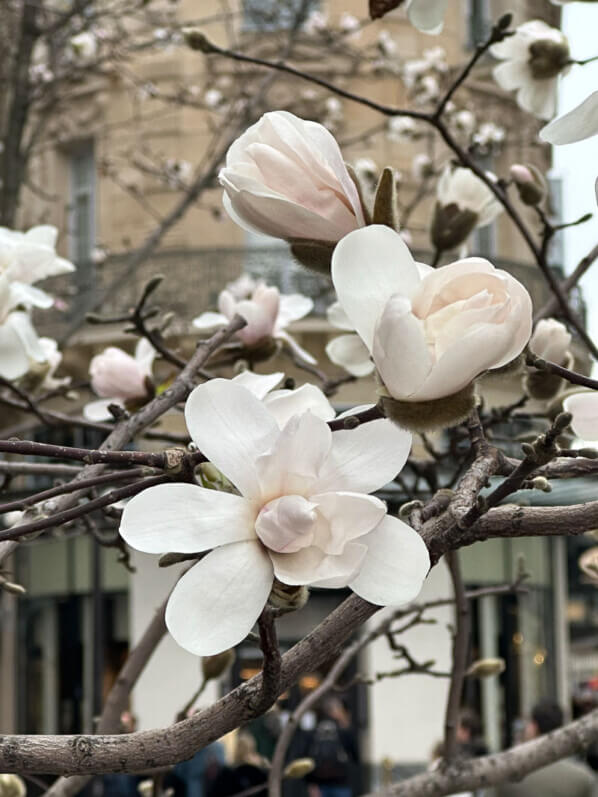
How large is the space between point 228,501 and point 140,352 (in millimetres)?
1059

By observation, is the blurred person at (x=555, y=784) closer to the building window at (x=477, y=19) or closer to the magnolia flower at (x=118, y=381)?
the magnolia flower at (x=118, y=381)

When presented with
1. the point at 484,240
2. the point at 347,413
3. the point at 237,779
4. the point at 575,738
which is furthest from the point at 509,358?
the point at 484,240

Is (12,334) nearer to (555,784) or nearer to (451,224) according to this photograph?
(451,224)

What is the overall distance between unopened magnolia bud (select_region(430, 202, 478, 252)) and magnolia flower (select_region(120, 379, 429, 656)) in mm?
1082

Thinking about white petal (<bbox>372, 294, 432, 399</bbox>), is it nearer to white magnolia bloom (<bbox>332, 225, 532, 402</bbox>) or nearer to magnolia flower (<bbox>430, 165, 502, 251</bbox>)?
white magnolia bloom (<bbox>332, 225, 532, 402</bbox>)

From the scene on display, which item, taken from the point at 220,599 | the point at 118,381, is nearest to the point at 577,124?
the point at 220,599

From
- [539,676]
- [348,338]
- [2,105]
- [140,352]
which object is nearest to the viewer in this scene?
[348,338]

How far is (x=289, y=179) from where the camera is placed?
917mm

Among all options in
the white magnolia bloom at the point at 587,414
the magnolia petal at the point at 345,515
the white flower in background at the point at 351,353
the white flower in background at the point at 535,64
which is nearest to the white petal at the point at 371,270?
the magnolia petal at the point at 345,515

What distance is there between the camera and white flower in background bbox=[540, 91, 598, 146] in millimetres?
782

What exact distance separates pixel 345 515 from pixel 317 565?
0.04 m

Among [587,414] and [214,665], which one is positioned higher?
[587,414]

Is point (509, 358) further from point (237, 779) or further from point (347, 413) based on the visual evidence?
point (237, 779)

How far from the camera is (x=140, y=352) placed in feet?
6.04
